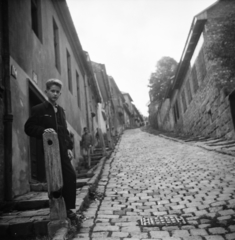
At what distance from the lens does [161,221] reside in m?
3.19

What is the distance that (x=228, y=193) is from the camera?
417 cm

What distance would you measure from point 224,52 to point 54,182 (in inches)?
442

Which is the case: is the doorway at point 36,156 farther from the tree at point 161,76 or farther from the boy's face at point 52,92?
the tree at point 161,76

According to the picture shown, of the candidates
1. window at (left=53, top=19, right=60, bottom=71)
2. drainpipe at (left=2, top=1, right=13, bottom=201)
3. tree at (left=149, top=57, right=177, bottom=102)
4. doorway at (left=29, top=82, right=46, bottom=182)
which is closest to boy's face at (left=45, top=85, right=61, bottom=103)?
drainpipe at (left=2, top=1, right=13, bottom=201)

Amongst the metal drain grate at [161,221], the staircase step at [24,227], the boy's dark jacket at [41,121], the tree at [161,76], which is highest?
the tree at [161,76]

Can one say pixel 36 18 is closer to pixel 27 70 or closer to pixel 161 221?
pixel 27 70

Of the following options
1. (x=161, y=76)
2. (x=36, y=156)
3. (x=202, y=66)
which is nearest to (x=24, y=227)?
(x=36, y=156)

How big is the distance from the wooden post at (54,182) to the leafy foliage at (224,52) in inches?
406

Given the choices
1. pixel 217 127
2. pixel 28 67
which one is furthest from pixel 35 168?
pixel 217 127

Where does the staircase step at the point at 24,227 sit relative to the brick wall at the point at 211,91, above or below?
below

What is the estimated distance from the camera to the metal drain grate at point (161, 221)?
3.09 m

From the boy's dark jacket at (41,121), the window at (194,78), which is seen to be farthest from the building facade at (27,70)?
the window at (194,78)

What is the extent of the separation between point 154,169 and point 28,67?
14.7 ft

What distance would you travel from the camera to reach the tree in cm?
3203
